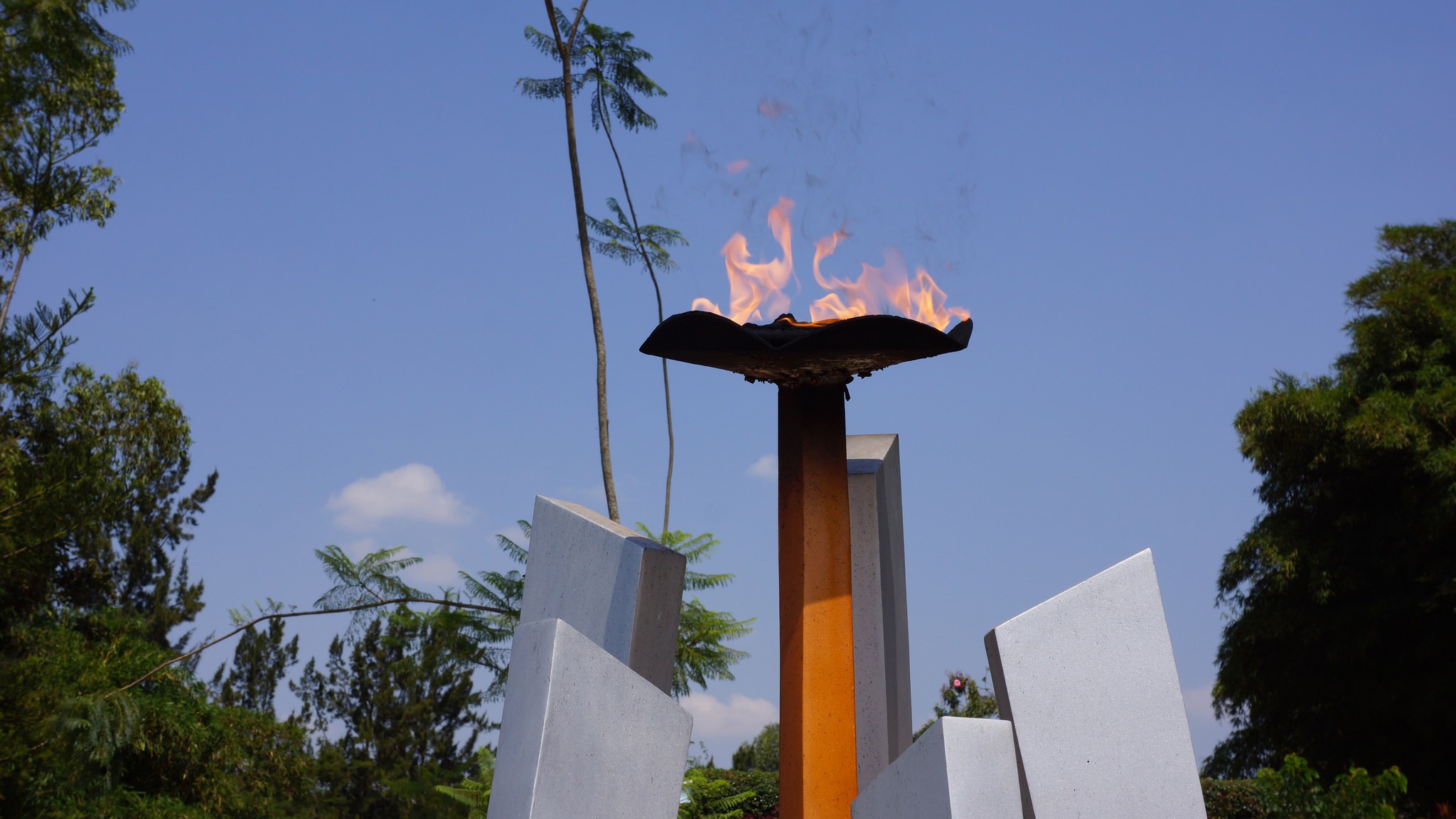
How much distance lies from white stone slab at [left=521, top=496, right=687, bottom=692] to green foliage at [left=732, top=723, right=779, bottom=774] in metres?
11.0

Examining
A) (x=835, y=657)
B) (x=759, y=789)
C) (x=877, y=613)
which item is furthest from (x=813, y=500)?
(x=759, y=789)

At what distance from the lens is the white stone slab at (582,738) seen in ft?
12.7

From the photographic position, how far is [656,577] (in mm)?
4723

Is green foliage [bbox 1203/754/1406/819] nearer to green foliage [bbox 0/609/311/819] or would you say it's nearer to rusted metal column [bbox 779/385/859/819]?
rusted metal column [bbox 779/385/859/819]

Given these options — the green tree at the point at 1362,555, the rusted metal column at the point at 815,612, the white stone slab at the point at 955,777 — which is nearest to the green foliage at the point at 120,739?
the rusted metal column at the point at 815,612

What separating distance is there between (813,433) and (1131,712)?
1.81 meters

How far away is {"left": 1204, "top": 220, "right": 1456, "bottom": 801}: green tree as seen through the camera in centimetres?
1301

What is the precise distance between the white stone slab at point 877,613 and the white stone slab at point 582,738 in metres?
1.41

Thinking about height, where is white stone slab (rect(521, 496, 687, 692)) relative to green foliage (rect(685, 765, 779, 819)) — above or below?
below

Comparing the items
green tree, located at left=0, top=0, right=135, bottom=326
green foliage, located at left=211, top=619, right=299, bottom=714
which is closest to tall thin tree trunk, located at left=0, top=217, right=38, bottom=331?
green tree, located at left=0, top=0, right=135, bottom=326

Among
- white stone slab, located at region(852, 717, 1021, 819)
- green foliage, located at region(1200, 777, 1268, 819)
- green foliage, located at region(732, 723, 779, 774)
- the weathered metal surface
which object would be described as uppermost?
green foliage, located at region(732, 723, 779, 774)

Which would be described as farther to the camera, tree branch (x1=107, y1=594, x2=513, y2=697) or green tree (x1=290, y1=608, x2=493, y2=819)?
green tree (x1=290, y1=608, x2=493, y2=819)

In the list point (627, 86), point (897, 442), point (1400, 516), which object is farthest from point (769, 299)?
point (1400, 516)

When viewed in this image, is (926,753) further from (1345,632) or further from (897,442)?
(1345,632)
